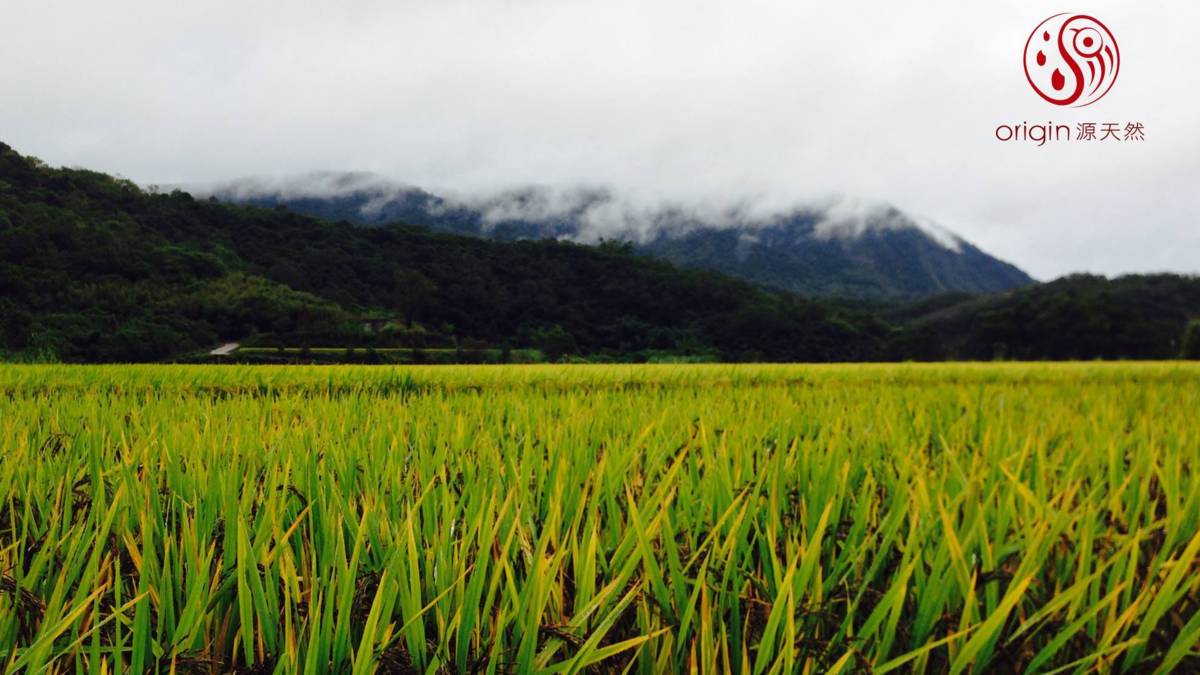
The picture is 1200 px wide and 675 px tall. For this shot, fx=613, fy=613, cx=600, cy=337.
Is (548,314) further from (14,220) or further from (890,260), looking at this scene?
Answer: (890,260)

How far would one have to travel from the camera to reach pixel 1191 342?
2984cm

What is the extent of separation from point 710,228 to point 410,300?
310ft

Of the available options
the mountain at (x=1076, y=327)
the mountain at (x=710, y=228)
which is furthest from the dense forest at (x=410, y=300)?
the mountain at (x=710, y=228)

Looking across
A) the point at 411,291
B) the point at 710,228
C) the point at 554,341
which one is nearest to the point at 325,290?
the point at 411,291

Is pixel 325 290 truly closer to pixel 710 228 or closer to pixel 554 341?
pixel 554 341

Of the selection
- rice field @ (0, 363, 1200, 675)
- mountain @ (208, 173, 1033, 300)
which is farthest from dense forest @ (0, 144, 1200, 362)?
mountain @ (208, 173, 1033, 300)

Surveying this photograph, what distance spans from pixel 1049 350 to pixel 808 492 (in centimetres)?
3173

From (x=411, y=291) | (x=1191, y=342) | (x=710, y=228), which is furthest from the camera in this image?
(x=710, y=228)

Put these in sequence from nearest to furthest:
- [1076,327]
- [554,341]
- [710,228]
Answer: [1076,327] < [554,341] < [710,228]

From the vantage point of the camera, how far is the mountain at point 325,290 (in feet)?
78.0

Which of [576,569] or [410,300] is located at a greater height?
[410,300]

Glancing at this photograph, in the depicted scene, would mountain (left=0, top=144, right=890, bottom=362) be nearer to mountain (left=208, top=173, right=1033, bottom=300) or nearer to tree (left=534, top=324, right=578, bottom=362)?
tree (left=534, top=324, right=578, bottom=362)

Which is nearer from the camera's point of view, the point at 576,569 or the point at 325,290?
the point at 576,569

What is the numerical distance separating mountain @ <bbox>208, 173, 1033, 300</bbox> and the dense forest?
3961 cm
